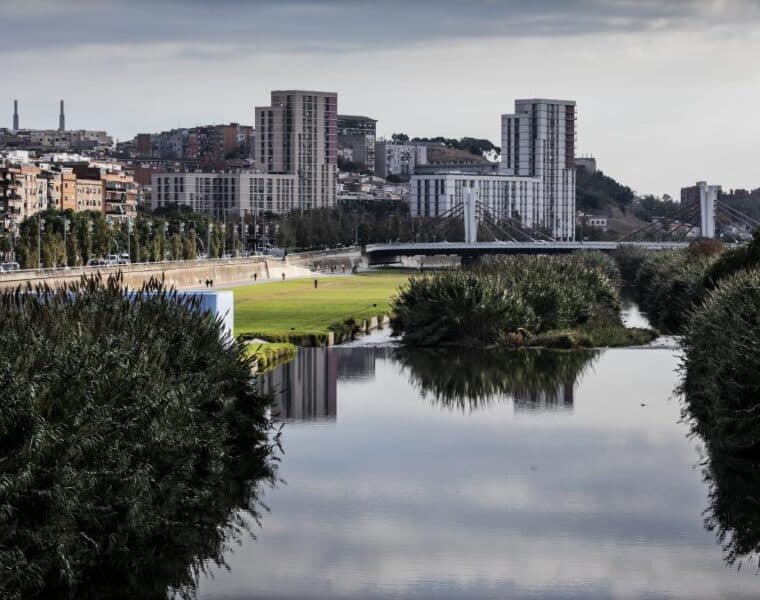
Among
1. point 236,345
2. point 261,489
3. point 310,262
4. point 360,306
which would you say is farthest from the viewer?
point 310,262

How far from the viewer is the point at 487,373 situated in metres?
35.3

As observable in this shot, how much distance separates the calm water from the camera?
53.1 ft

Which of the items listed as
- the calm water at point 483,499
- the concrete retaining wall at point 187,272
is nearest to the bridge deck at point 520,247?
the concrete retaining wall at point 187,272

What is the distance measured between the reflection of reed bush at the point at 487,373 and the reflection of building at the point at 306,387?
1691 millimetres

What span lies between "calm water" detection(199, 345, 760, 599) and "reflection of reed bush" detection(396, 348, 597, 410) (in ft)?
0.50

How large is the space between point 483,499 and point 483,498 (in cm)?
6

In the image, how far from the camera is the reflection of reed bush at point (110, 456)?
49.2ft

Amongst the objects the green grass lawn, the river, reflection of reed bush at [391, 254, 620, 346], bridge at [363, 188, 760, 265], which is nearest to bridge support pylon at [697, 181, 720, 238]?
bridge at [363, 188, 760, 265]

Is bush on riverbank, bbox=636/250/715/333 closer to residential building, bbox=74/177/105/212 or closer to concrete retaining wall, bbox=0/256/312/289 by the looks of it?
concrete retaining wall, bbox=0/256/312/289

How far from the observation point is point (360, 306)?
5884 cm

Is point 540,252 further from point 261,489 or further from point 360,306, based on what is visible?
point 261,489

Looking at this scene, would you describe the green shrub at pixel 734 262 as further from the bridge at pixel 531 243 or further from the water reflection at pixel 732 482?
the bridge at pixel 531 243

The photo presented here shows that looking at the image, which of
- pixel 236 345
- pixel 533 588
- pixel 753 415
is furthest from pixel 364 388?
pixel 533 588

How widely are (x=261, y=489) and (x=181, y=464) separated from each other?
6.67 ft
